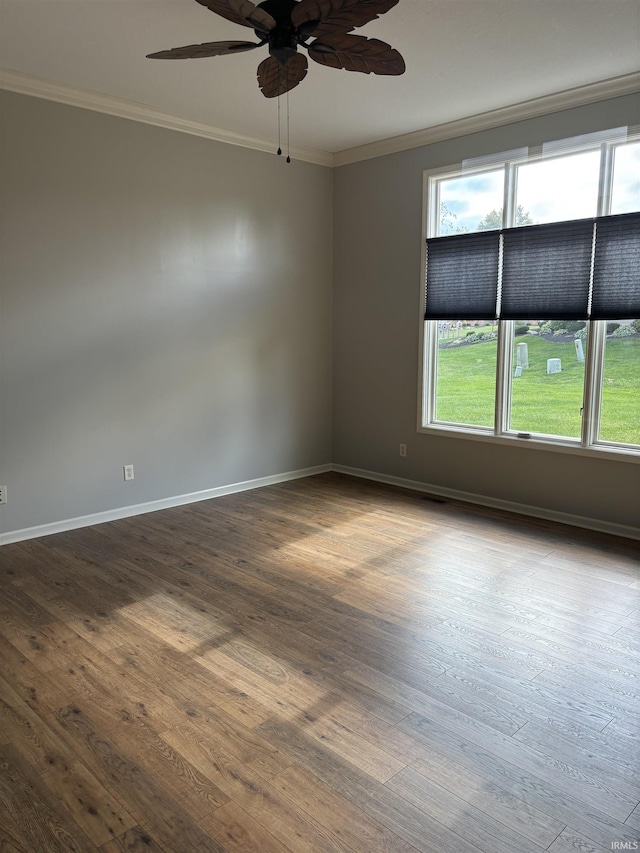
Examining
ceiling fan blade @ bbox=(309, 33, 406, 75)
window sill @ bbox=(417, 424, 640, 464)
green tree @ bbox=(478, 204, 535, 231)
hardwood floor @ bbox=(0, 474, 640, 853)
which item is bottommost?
hardwood floor @ bbox=(0, 474, 640, 853)

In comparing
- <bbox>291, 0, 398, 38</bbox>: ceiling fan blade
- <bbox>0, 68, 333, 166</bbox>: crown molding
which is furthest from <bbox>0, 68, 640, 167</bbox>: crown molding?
<bbox>291, 0, 398, 38</bbox>: ceiling fan blade

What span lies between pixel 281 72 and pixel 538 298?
8.06ft

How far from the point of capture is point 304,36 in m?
2.43

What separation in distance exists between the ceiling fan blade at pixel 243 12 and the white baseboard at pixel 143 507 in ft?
10.7

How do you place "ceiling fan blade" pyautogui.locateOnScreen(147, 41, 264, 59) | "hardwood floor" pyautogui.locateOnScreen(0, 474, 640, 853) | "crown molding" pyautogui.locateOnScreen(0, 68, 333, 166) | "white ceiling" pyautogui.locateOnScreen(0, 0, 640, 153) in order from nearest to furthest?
"hardwood floor" pyautogui.locateOnScreen(0, 474, 640, 853), "ceiling fan blade" pyautogui.locateOnScreen(147, 41, 264, 59), "white ceiling" pyautogui.locateOnScreen(0, 0, 640, 153), "crown molding" pyautogui.locateOnScreen(0, 68, 333, 166)

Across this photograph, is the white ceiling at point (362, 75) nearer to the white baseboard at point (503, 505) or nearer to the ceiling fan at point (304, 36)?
the ceiling fan at point (304, 36)

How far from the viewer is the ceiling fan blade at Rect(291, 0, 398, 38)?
216 cm

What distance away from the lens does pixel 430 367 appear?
5090mm

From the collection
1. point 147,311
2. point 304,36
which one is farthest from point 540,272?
point 147,311

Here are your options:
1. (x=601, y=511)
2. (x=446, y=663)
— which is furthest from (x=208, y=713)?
(x=601, y=511)

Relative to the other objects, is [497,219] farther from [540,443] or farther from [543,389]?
[540,443]

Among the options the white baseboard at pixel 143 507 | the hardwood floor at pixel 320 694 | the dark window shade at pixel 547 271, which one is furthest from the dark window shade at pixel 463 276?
the white baseboard at pixel 143 507

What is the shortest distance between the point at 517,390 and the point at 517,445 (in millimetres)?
417

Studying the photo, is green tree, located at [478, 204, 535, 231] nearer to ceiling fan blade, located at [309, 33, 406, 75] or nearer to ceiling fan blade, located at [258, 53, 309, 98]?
ceiling fan blade, located at [309, 33, 406, 75]
